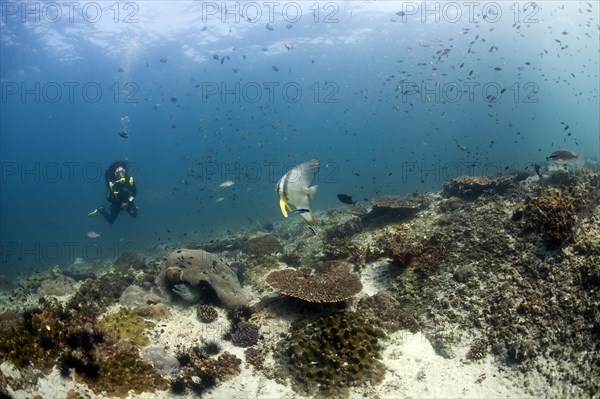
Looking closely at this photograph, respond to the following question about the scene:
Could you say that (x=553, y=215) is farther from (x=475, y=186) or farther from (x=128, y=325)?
(x=128, y=325)

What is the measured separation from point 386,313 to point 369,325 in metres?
0.76

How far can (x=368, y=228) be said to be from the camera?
1271 cm

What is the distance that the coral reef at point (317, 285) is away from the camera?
25.1 feet

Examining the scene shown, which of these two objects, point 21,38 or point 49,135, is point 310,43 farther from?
point 49,135

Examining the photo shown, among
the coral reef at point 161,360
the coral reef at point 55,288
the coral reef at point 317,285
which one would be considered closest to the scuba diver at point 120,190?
the coral reef at point 55,288

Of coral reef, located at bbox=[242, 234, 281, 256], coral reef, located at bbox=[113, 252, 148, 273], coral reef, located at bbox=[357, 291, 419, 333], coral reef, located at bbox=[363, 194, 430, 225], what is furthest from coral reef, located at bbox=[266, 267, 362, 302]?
coral reef, located at bbox=[113, 252, 148, 273]

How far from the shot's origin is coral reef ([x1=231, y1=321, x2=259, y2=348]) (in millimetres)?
7633

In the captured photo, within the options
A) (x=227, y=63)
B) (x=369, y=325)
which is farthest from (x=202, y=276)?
(x=227, y=63)

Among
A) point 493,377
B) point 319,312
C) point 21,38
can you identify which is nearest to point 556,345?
point 493,377

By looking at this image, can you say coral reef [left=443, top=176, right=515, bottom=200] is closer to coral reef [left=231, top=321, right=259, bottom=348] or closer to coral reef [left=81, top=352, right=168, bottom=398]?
coral reef [left=231, top=321, right=259, bottom=348]

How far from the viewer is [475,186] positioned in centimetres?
1293

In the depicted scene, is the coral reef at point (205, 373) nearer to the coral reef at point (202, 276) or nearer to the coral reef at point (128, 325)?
the coral reef at point (128, 325)

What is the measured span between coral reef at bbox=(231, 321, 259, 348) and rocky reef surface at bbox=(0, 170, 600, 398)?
0.09 feet

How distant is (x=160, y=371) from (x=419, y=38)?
6402 cm
